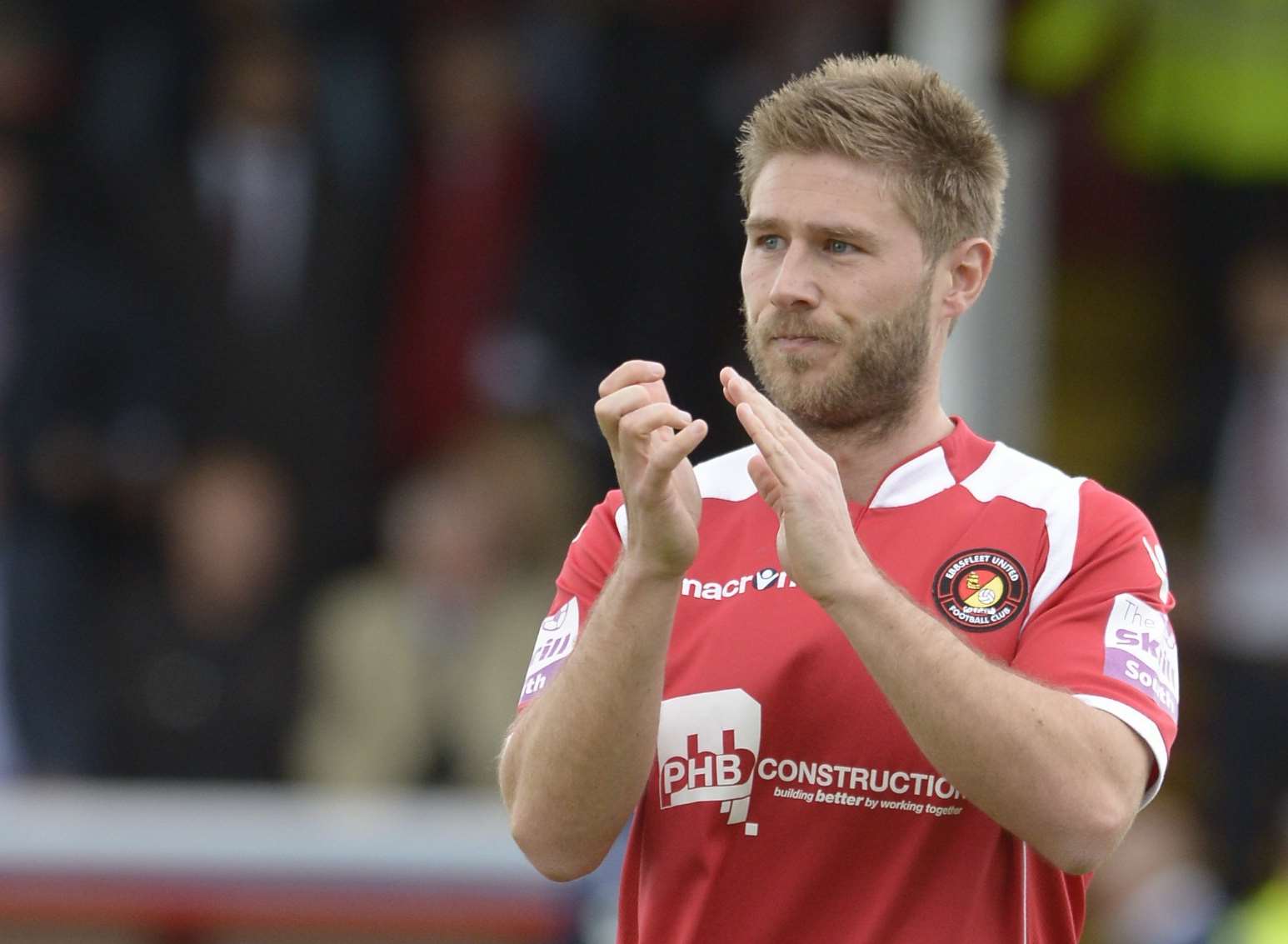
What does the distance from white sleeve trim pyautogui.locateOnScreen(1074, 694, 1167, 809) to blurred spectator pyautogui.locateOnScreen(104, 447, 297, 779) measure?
16.6 feet

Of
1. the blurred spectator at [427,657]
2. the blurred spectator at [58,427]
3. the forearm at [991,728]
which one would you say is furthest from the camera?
the blurred spectator at [58,427]

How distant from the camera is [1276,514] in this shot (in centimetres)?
762

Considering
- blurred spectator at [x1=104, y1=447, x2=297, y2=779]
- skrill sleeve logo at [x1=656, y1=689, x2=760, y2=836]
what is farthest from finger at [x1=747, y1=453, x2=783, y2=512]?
blurred spectator at [x1=104, y1=447, x2=297, y2=779]

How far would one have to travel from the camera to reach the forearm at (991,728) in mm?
2811

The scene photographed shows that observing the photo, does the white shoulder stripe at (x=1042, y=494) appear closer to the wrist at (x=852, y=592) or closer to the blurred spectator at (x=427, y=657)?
the wrist at (x=852, y=592)

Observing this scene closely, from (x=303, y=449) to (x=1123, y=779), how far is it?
5596 mm

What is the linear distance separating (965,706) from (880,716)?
26 centimetres

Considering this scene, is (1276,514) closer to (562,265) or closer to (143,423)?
(562,265)

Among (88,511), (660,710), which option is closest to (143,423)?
(88,511)

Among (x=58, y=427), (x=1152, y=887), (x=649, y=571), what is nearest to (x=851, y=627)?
(x=649, y=571)

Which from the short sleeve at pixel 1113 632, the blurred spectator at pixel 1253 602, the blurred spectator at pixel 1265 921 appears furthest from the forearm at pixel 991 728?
the blurred spectator at pixel 1253 602

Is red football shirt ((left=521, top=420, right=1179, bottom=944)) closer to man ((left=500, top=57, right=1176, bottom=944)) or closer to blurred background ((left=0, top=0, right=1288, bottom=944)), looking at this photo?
man ((left=500, top=57, right=1176, bottom=944))

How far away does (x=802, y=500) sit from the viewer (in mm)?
2896

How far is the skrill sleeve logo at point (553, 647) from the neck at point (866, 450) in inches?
18.3
